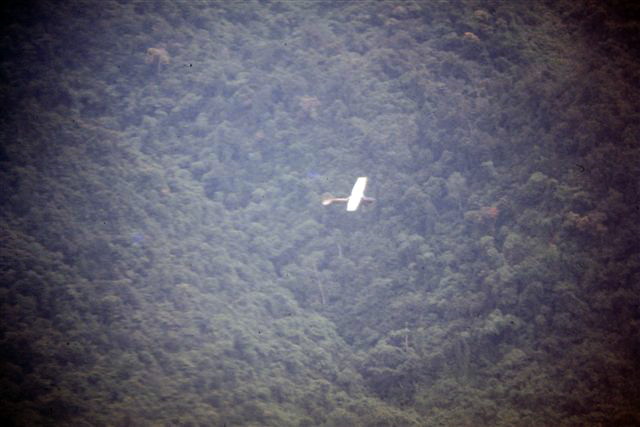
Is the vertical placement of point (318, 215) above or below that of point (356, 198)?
below

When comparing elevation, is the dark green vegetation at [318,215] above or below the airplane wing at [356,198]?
below

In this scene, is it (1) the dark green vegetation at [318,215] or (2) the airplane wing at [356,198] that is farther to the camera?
(1) the dark green vegetation at [318,215]

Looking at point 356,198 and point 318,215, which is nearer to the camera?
point 356,198

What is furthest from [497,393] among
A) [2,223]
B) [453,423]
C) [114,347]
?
[2,223]

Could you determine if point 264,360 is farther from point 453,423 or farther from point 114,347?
point 453,423

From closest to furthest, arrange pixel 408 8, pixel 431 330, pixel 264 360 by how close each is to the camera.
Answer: pixel 264 360 → pixel 431 330 → pixel 408 8

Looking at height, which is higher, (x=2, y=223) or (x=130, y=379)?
(x=2, y=223)

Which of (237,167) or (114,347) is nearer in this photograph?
(114,347)

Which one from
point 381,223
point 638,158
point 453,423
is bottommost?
point 453,423
